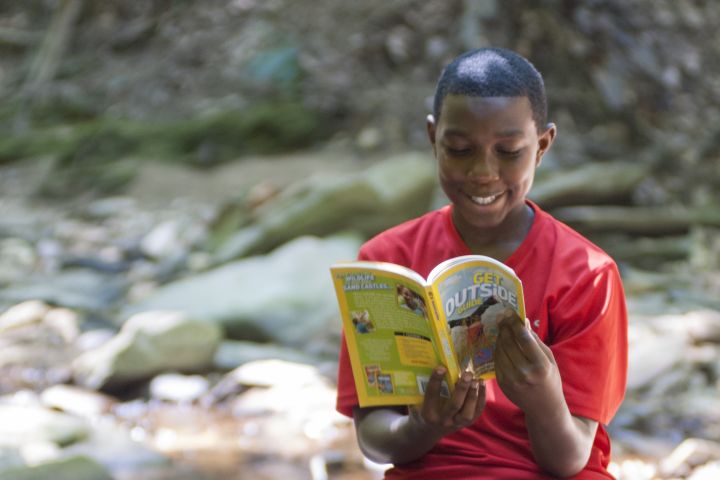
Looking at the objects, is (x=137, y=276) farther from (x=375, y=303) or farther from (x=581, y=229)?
(x=375, y=303)

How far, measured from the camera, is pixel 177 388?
4.25 m

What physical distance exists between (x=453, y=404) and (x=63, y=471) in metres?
1.75

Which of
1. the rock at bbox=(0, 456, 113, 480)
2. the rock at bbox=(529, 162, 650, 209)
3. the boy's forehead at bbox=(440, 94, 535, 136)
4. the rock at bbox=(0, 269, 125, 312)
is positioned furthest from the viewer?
the rock at bbox=(529, 162, 650, 209)

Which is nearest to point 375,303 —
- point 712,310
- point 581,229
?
point 712,310

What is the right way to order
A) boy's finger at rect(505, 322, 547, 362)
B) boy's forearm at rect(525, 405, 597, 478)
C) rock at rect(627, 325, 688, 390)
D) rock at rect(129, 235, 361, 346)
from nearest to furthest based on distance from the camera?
boy's finger at rect(505, 322, 547, 362) < boy's forearm at rect(525, 405, 597, 478) < rock at rect(627, 325, 688, 390) < rock at rect(129, 235, 361, 346)

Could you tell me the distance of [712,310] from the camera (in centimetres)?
468

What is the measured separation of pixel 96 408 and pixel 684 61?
5.10 m

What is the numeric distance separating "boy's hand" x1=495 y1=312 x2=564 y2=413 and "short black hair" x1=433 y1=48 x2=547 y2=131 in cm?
44

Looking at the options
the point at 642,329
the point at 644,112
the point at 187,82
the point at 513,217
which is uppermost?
the point at 187,82

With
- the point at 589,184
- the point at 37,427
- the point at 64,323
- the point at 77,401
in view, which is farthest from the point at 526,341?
the point at 589,184

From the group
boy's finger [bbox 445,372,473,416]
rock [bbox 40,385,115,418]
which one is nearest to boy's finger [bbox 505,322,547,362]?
boy's finger [bbox 445,372,473,416]

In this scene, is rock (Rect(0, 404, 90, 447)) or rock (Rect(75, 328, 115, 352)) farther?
rock (Rect(75, 328, 115, 352))

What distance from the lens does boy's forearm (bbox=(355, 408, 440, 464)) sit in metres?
1.75

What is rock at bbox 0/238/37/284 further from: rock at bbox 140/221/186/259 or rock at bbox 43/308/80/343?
rock at bbox 43/308/80/343
